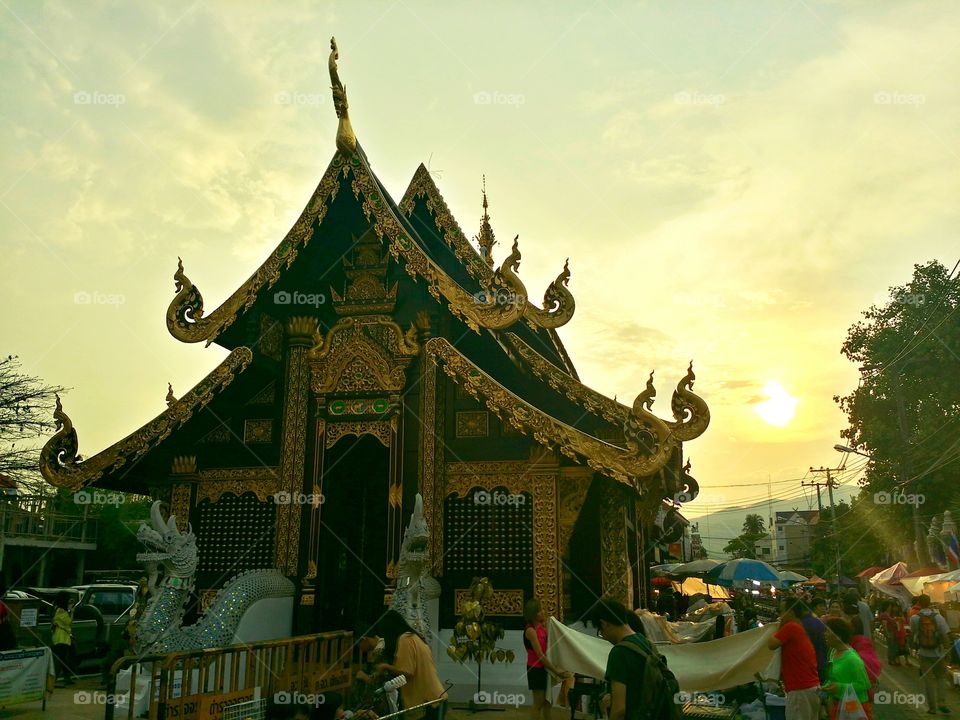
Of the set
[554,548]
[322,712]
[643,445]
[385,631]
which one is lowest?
[322,712]

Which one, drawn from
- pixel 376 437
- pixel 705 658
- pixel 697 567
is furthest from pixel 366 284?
pixel 697 567

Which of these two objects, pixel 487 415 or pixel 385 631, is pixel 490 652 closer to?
pixel 487 415

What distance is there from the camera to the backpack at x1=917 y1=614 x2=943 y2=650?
1151 cm

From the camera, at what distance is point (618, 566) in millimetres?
10656

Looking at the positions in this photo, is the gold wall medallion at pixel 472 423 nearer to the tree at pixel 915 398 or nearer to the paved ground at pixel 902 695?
the paved ground at pixel 902 695

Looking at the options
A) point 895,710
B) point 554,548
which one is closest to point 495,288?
point 554,548

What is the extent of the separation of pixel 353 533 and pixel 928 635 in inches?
340

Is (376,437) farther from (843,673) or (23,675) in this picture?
(843,673)

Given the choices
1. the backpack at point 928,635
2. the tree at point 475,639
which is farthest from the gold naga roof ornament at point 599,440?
the backpack at point 928,635

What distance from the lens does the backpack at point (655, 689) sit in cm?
434

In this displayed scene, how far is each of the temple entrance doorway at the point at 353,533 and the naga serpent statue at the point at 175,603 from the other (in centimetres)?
176

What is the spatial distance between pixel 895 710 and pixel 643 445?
626 cm

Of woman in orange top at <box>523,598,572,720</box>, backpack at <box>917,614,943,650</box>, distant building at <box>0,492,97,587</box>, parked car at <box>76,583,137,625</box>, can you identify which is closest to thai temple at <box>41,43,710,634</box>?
woman in orange top at <box>523,598,572,720</box>

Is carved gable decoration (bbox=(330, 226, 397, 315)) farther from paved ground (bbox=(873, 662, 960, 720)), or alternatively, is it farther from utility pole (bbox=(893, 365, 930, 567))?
utility pole (bbox=(893, 365, 930, 567))
